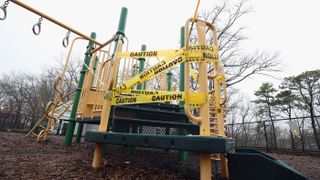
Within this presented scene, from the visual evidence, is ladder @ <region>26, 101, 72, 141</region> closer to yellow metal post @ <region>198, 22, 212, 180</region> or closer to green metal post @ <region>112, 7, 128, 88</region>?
green metal post @ <region>112, 7, 128, 88</region>

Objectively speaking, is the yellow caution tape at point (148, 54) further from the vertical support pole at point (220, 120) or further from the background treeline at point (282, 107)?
the background treeline at point (282, 107)

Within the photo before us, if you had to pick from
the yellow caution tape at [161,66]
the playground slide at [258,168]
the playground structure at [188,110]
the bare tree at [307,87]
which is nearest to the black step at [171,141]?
the playground structure at [188,110]

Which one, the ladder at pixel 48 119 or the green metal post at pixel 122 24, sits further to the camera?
the ladder at pixel 48 119

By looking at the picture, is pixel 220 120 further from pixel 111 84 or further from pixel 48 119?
pixel 48 119

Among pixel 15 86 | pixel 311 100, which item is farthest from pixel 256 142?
pixel 15 86

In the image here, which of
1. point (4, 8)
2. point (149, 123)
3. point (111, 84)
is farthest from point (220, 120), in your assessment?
point (4, 8)

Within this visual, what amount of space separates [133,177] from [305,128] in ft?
43.7

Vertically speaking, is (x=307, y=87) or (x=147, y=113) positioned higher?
(x=307, y=87)

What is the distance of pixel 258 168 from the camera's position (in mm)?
1854

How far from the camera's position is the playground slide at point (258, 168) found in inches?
64.0

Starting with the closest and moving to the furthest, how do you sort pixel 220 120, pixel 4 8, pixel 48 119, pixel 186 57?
pixel 186 57, pixel 220 120, pixel 4 8, pixel 48 119

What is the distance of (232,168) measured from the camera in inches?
83.5

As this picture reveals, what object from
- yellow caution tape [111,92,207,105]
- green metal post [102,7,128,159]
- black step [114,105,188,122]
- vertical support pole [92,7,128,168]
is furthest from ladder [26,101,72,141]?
yellow caution tape [111,92,207,105]

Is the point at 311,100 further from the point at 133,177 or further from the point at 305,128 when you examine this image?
the point at 133,177
